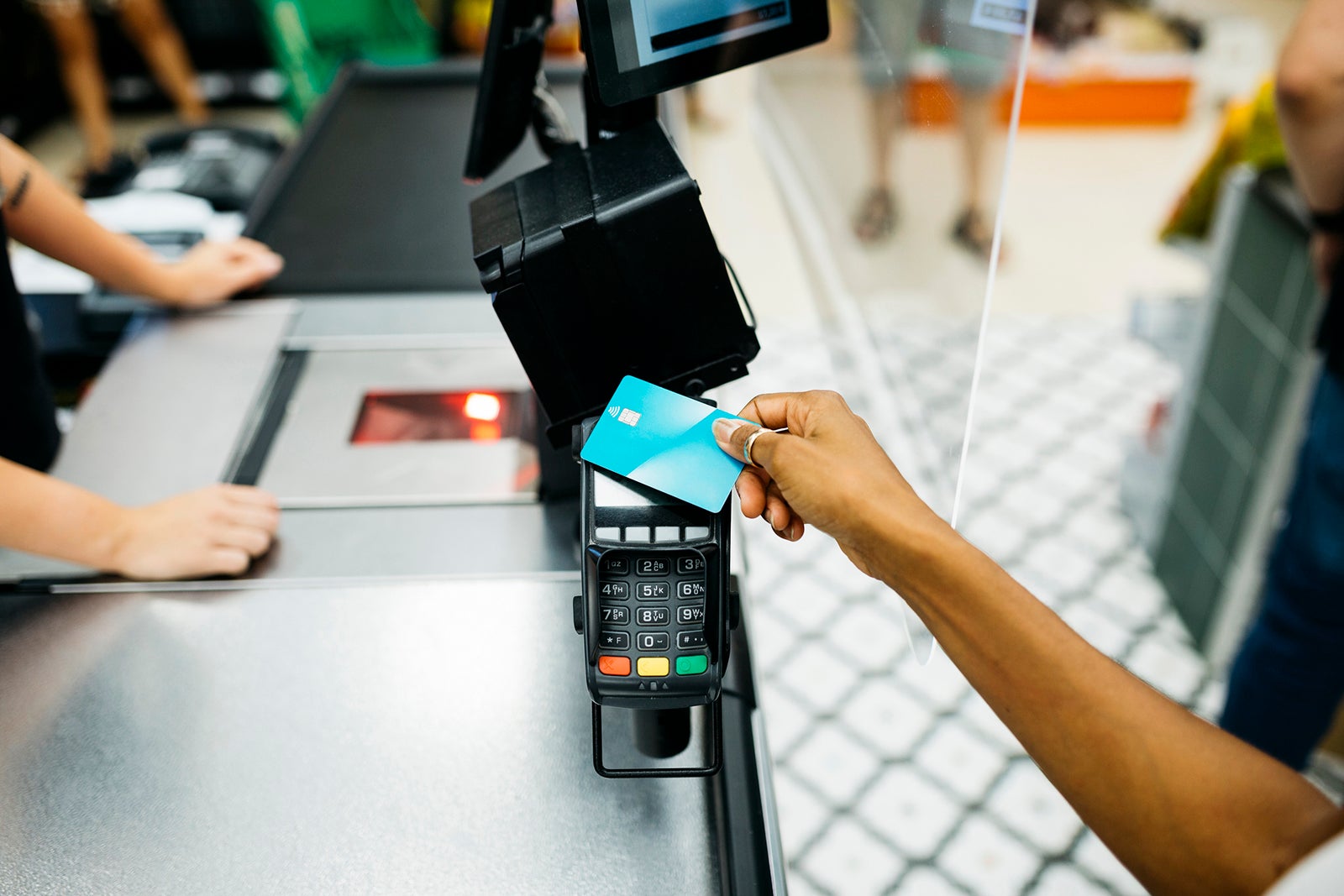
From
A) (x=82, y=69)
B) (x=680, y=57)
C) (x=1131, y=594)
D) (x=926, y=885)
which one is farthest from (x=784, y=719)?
(x=82, y=69)

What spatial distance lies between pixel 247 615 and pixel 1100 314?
2651 millimetres

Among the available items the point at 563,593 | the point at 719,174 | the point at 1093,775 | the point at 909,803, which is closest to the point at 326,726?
the point at 563,593

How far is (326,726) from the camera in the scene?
2.66 ft

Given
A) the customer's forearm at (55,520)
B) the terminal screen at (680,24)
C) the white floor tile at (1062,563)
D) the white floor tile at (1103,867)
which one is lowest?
the white floor tile at (1103,867)

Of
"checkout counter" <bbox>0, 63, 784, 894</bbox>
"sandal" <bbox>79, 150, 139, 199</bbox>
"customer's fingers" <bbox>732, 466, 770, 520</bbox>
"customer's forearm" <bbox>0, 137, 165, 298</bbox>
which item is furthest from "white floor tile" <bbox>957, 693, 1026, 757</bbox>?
"sandal" <bbox>79, 150, 139, 199</bbox>

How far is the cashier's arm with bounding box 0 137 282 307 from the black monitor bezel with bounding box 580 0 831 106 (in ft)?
2.45

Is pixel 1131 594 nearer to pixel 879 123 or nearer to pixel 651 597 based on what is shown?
pixel 879 123

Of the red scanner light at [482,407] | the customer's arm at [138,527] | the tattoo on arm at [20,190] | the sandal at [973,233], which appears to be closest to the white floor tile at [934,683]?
the sandal at [973,233]

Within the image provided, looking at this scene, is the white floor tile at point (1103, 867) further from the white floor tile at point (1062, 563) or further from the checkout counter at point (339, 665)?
the checkout counter at point (339, 665)

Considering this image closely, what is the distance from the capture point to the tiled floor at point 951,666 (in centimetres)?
160

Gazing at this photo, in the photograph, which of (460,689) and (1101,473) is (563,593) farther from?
(1101,473)

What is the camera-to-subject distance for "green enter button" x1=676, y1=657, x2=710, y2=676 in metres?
0.67

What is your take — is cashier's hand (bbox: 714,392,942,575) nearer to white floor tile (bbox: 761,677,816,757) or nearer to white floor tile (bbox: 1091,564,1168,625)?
white floor tile (bbox: 761,677,816,757)

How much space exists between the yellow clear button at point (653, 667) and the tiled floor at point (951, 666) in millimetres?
594
